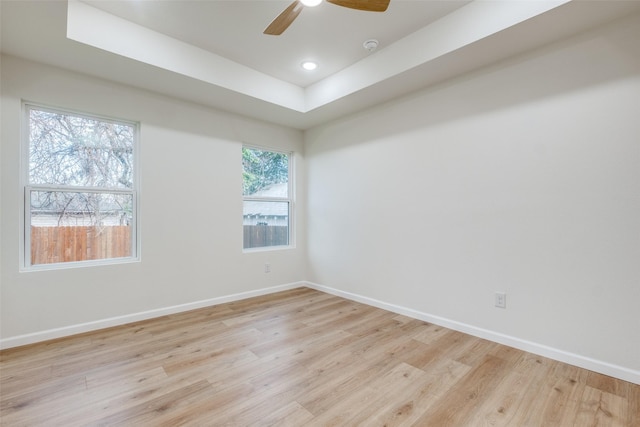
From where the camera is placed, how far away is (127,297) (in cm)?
303

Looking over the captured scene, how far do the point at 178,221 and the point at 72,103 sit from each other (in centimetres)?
144

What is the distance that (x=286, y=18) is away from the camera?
1.98 m

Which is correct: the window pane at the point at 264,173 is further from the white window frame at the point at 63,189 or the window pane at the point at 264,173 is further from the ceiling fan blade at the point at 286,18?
the ceiling fan blade at the point at 286,18

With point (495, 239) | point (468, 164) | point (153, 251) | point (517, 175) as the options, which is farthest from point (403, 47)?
point (153, 251)

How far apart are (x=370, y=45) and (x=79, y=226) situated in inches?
128

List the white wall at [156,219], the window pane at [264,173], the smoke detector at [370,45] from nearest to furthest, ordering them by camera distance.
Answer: the white wall at [156,219] → the smoke detector at [370,45] → the window pane at [264,173]

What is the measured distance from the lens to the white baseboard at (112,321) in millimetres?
2512

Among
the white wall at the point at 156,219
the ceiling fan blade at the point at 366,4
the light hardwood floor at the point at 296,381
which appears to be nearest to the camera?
the light hardwood floor at the point at 296,381

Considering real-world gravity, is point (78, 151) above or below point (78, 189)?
above

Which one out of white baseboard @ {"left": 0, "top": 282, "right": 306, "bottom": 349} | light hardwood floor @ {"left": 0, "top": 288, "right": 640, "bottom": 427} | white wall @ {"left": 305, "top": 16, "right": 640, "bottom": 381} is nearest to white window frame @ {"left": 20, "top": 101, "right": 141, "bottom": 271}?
white baseboard @ {"left": 0, "top": 282, "right": 306, "bottom": 349}

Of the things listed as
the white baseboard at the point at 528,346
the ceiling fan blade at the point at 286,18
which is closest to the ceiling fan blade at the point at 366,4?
the ceiling fan blade at the point at 286,18

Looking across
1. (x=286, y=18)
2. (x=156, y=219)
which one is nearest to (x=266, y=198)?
(x=156, y=219)

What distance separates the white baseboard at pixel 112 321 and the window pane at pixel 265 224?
26.9 inches

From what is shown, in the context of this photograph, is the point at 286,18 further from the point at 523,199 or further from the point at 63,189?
the point at 63,189
